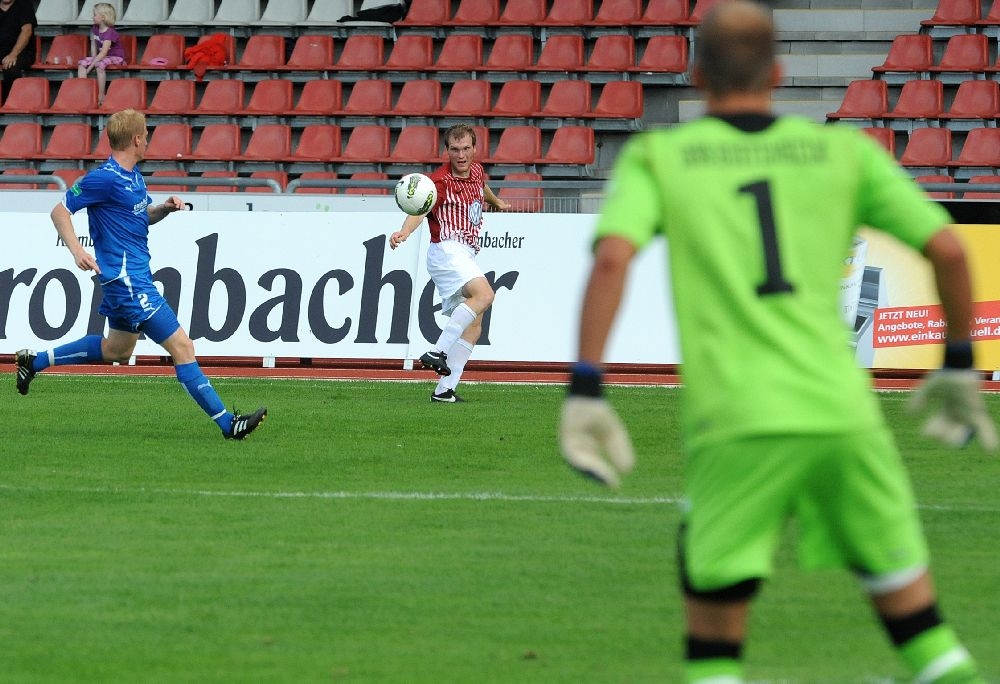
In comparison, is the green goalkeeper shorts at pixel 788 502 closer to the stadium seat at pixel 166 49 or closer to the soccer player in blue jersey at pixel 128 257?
the soccer player in blue jersey at pixel 128 257

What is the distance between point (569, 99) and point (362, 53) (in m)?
3.74

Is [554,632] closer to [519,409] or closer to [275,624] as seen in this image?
[275,624]

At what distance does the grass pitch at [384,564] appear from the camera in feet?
18.2

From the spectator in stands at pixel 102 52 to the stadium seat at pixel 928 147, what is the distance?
11.9 meters

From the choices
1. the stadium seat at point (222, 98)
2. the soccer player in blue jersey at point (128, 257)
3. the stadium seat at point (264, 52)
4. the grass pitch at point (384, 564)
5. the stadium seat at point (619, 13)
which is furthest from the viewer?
the stadium seat at point (264, 52)

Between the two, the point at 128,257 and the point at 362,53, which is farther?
the point at 362,53

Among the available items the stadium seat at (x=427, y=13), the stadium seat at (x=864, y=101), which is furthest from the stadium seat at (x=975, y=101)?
the stadium seat at (x=427, y=13)

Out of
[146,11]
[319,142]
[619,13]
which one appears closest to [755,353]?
[319,142]

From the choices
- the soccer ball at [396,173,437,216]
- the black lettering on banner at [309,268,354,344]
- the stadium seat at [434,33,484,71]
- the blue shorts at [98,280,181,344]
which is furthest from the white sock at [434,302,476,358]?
the stadium seat at [434,33,484,71]

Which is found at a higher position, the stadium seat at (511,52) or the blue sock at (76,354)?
the stadium seat at (511,52)

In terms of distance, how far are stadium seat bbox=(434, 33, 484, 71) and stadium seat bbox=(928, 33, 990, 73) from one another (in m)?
6.51

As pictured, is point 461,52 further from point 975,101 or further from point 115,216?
point 115,216

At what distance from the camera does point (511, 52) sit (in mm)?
24922

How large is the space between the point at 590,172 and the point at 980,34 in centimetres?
549
